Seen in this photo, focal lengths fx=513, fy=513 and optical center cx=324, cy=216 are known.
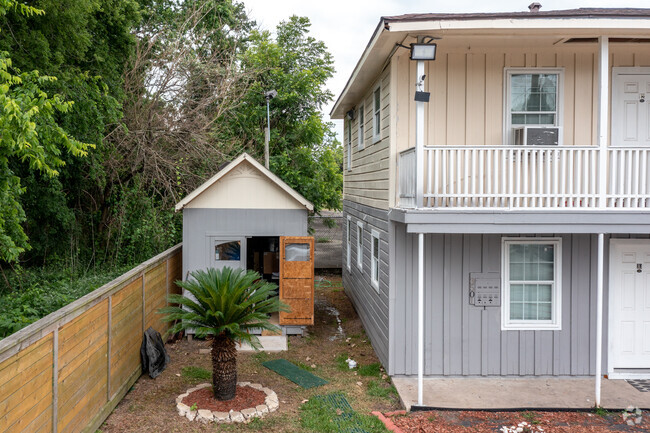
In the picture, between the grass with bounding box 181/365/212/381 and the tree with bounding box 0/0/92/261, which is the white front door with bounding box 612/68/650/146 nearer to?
the grass with bounding box 181/365/212/381

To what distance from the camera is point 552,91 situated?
759 centimetres

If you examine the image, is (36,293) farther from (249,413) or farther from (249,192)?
(249,192)

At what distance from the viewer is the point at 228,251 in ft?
32.4

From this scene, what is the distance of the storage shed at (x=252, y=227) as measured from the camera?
32.0 ft

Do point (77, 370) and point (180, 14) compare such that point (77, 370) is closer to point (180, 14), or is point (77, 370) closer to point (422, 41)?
point (422, 41)

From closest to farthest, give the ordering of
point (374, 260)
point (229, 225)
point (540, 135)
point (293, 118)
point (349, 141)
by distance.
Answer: point (540, 135) < point (374, 260) < point (229, 225) < point (349, 141) < point (293, 118)

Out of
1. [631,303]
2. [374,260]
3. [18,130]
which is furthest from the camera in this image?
[374,260]

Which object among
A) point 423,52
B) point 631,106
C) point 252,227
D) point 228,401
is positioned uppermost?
point 423,52

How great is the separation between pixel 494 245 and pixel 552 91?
244cm

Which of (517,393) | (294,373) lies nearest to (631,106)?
(517,393)

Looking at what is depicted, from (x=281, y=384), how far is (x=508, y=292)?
356cm

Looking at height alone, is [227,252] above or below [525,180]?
below

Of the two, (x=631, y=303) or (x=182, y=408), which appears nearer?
(x=182, y=408)

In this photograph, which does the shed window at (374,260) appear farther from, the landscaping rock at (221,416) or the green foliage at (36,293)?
the green foliage at (36,293)
